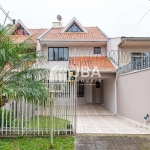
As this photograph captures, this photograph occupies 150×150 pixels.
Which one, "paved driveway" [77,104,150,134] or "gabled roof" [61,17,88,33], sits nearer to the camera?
"paved driveway" [77,104,150,134]

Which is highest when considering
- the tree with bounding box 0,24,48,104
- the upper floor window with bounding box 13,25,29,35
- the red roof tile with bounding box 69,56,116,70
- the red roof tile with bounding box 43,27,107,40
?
the upper floor window with bounding box 13,25,29,35

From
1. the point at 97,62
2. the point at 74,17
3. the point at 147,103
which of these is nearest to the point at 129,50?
the point at 97,62

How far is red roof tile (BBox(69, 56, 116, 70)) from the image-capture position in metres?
19.9

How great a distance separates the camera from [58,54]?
25.2 m

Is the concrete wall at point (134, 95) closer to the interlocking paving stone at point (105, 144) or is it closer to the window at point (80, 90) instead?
the interlocking paving stone at point (105, 144)

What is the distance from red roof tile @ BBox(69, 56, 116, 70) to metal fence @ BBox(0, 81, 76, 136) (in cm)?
960

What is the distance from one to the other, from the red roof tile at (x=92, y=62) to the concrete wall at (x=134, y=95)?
8.99 feet

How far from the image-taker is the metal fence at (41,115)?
1016 cm

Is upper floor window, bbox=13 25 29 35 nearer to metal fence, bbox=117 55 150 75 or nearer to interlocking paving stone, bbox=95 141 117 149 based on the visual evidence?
metal fence, bbox=117 55 150 75

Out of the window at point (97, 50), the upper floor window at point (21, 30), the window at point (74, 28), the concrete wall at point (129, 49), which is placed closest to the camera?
the concrete wall at point (129, 49)

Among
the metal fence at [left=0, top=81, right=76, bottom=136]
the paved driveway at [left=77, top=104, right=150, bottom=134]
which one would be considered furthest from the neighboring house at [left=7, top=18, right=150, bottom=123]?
the metal fence at [left=0, top=81, right=76, bottom=136]

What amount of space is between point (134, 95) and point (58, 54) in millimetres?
13871

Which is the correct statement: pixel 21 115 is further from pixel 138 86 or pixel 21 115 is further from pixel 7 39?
pixel 138 86

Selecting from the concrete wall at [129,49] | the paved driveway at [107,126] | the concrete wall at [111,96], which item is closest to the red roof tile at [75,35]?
the concrete wall at [129,49]
